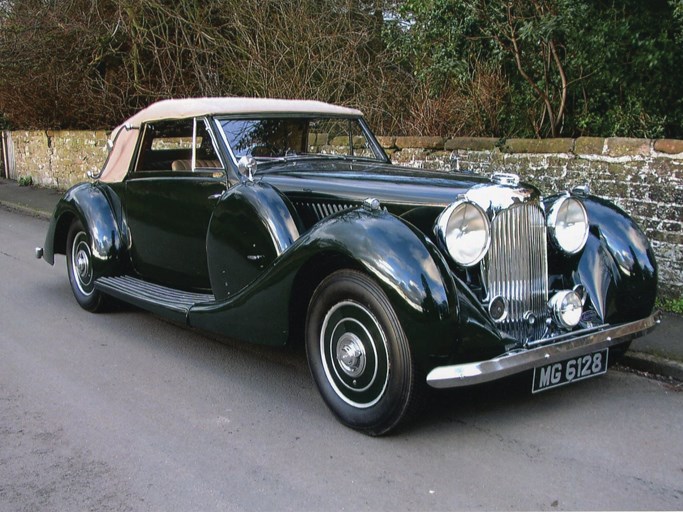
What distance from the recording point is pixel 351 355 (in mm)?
3570

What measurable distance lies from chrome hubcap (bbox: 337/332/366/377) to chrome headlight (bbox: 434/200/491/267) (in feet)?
2.21

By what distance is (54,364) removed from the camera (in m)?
4.74

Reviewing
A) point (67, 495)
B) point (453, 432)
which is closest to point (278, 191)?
point (453, 432)

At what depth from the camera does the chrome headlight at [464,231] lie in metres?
3.54

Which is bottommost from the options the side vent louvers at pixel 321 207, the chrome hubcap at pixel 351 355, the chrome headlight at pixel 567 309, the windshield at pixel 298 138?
the chrome hubcap at pixel 351 355

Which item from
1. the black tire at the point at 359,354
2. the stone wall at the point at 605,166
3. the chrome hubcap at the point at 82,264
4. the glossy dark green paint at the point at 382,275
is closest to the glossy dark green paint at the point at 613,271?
the glossy dark green paint at the point at 382,275

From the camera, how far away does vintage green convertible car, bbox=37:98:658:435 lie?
3318 mm

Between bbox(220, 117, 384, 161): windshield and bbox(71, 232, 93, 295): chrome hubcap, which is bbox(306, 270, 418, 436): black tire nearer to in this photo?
bbox(220, 117, 384, 161): windshield

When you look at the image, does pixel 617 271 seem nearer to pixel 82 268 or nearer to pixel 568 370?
pixel 568 370

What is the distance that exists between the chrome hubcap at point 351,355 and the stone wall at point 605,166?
6.84ft

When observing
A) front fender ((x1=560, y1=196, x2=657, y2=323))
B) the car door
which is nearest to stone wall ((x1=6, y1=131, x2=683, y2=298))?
front fender ((x1=560, y1=196, x2=657, y2=323))

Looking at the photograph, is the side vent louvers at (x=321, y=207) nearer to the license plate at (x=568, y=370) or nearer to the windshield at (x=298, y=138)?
the windshield at (x=298, y=138)

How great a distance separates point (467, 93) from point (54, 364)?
598cm

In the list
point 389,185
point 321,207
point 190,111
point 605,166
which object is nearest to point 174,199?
point 190,111
